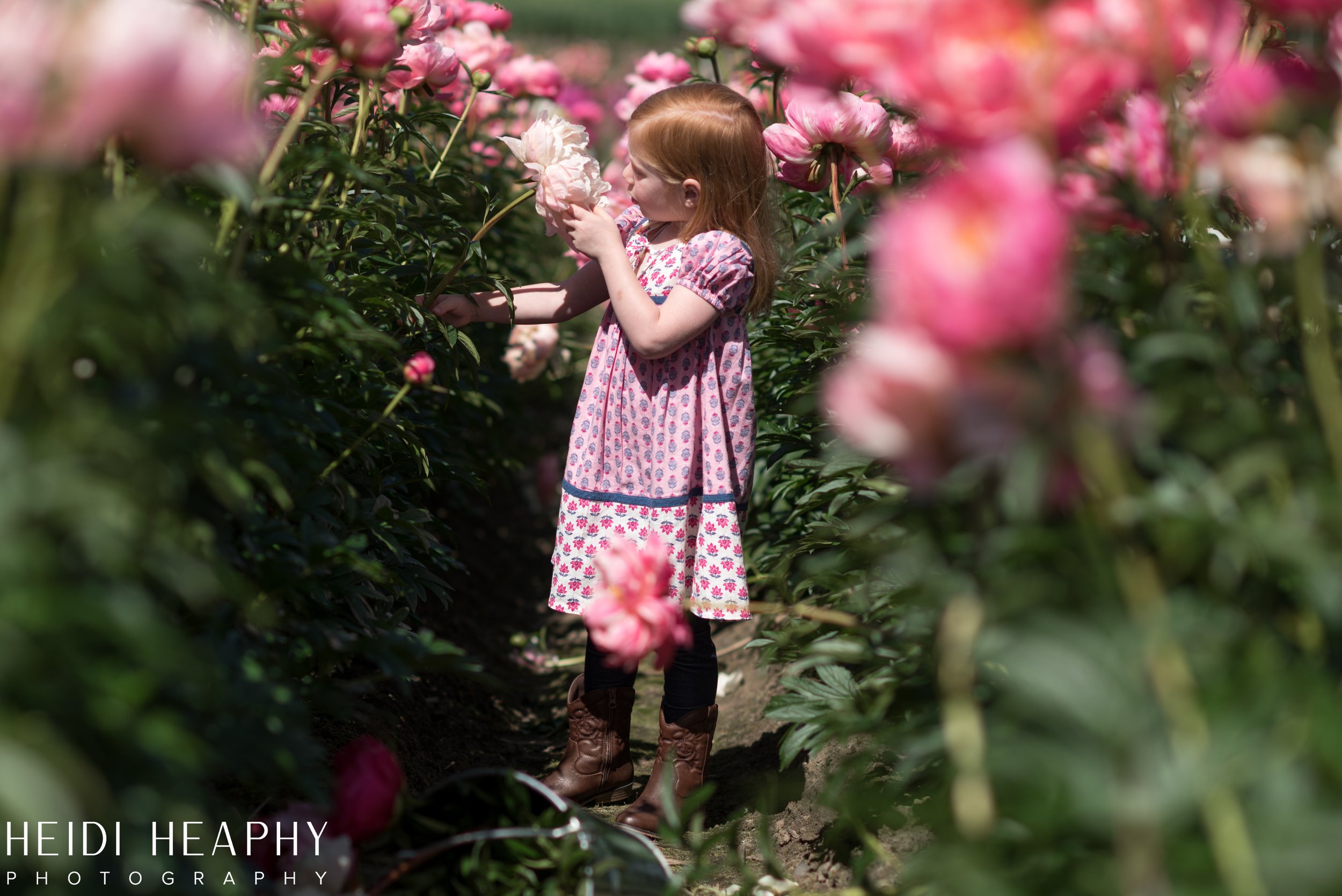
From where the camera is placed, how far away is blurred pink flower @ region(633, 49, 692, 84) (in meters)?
3.22

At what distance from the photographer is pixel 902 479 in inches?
54.0

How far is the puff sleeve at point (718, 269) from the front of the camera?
203cm

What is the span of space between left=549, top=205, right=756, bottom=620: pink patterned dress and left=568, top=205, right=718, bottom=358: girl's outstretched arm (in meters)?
A: 0.06

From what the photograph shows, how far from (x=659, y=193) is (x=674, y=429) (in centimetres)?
45

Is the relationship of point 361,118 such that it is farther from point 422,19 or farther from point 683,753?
point 683,753

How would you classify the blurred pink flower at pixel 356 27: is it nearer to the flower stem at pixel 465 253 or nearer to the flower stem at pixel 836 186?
the flower stem at pixel 465 253

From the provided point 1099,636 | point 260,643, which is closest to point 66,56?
point 260,643

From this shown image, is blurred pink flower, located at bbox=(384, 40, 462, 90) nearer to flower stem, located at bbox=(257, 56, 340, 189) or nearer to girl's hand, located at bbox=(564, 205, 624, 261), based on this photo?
girl's hand, located at bbox=(564, 205, 624, 261)

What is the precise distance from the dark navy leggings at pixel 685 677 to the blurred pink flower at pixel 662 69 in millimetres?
1748

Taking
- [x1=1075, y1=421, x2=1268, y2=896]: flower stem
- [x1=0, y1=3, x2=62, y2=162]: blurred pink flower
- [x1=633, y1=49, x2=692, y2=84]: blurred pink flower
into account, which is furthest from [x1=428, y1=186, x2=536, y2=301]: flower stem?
[x1=633, y1=49, x2=692, y2=84]: blurred pink flower

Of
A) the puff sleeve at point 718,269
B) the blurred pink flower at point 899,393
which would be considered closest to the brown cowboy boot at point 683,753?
the puff sleeve at point 718,269

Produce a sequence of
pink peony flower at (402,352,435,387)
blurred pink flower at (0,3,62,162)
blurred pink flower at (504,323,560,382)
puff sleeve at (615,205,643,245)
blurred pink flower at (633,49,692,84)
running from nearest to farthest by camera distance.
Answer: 1. blurred pink flower at (0,3,62,162)
2. pink peony flower at (402,352,435,387)
3. puff sleeve at (615,205,643,245)
4. blurred pink flower at (504,323,560,382)
5. blurred pink flower at (633,49,692,84)

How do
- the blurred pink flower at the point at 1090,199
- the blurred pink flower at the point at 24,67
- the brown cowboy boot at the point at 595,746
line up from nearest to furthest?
1. the blurred pink flower at the point at 24,67
2. the blurred pink flower at the point at 1090,199
3. the brown cowboy boot at the point at 595,746

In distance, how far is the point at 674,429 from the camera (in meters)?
2.11
